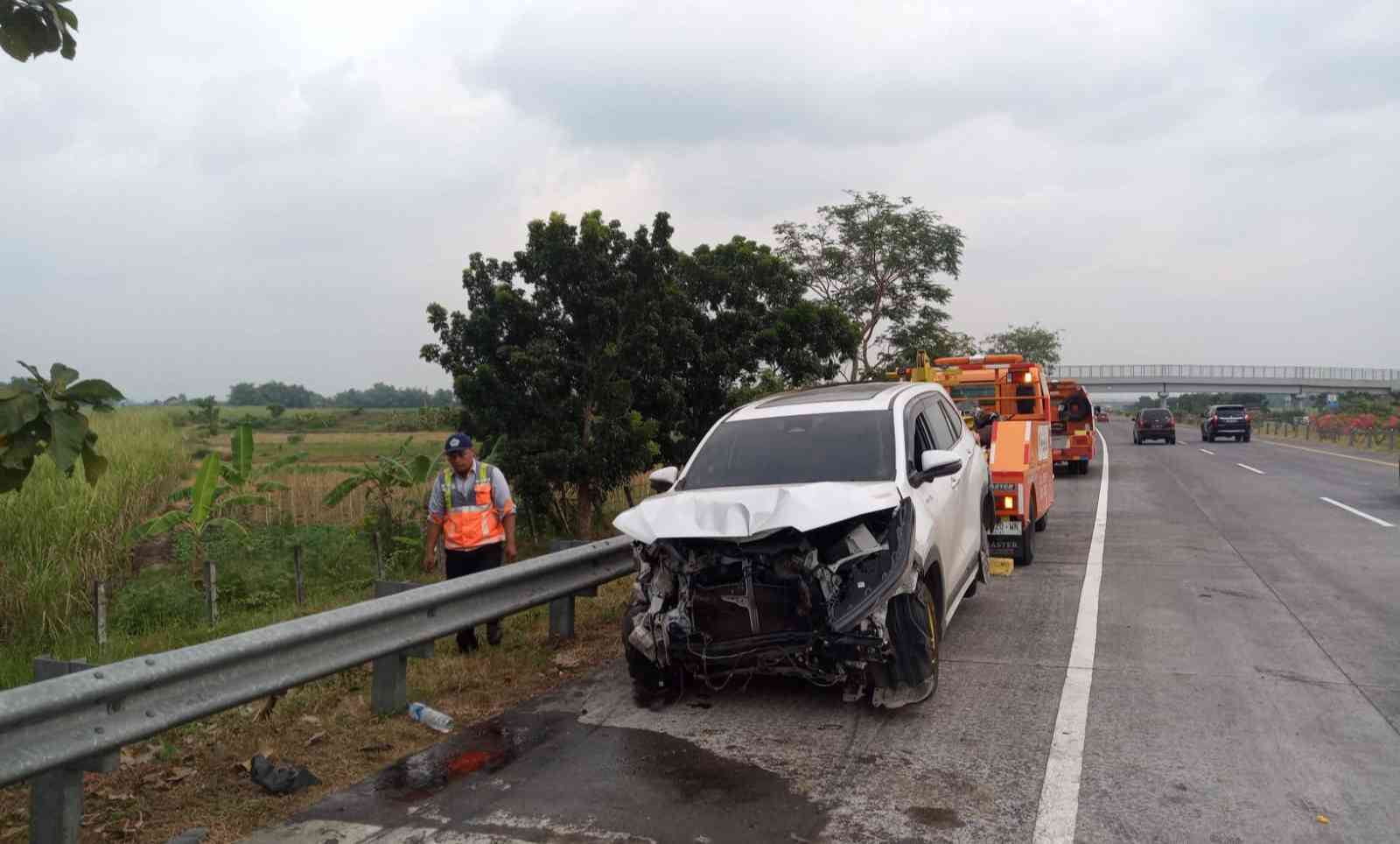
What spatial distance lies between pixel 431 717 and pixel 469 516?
206cm

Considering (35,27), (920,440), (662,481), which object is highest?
(35,27)

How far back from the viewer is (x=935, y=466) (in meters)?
6.50

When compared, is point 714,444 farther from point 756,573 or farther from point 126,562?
point 126,562

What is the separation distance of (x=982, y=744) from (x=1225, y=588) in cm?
546

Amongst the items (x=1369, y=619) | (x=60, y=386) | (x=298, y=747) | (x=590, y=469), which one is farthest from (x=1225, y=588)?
(x=60, y=386)

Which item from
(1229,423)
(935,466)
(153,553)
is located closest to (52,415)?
(935,466)

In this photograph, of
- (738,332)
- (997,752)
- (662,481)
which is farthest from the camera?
(738,332)

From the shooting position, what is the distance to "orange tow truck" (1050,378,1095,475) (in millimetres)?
24594

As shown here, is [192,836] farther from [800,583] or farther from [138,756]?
[800,583]

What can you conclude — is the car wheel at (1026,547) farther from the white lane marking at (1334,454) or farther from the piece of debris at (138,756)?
the white lane marking at (1334,454)

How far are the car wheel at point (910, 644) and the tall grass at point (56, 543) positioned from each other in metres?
6.34

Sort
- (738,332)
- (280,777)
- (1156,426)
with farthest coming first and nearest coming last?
1. (1156,426)
2. (738,332)
3. (280,777)

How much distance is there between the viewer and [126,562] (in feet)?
36.8

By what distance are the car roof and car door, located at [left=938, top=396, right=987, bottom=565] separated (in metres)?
0.55
